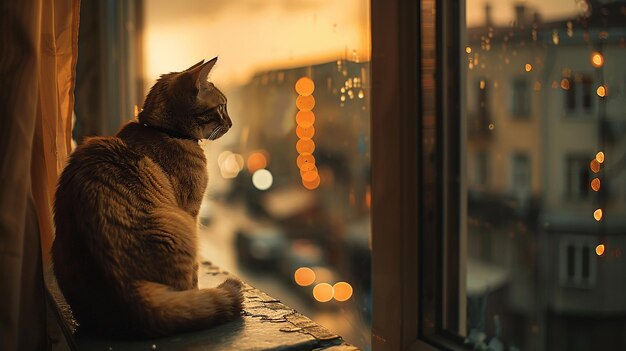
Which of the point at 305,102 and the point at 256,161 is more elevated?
the point at 305,102

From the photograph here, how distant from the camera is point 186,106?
3.30ft

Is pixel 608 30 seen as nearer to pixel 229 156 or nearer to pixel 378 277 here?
pixel 378 277

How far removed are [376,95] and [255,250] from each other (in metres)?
1.27

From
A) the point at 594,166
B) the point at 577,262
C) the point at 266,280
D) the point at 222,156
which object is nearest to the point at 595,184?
the point at 594,166

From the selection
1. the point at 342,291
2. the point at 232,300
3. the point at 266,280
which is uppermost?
the point at 232,300

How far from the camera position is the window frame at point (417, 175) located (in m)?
1.01

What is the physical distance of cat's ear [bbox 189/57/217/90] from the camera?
3.24 ft

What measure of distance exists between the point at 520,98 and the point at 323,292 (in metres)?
0.86

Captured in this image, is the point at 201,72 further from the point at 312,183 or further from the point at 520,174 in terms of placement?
the point at 312,183

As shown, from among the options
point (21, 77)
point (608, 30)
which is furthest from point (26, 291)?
point (608, 30)

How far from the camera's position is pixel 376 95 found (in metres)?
1.04

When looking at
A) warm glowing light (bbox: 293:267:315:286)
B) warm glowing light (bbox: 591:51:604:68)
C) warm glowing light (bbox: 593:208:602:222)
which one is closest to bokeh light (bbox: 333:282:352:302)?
warm glowing light (bbox: 293:267:315:286)

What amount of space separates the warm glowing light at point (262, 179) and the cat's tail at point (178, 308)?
0.94 m

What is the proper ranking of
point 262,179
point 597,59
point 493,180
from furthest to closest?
point 262,179, point 493,180, point 597,59
